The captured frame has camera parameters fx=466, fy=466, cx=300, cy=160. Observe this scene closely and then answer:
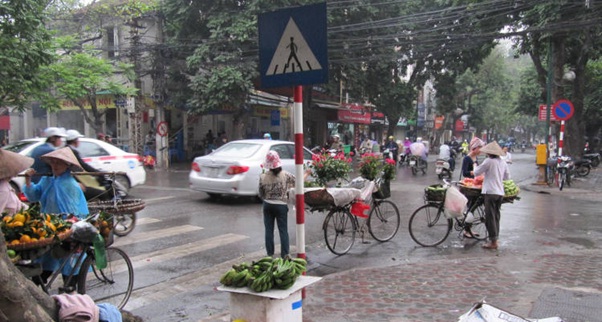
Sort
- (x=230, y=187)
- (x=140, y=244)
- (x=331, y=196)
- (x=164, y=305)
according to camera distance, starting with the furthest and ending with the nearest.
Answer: (x=230, y=187), (x=140, y=244), (x=331, y=196), (x=164, y=305)

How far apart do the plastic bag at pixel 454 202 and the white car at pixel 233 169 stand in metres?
3.83

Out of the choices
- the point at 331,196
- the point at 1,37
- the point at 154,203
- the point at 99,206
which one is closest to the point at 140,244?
the point at 99,206

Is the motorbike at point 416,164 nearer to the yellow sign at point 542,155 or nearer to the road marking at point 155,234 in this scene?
the yellow sign at point 542,155

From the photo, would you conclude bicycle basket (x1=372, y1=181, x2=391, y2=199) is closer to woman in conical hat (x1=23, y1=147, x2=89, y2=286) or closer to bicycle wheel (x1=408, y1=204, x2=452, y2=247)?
bicycle wheel (x1=408, y1=204, x2=452, y2=247)

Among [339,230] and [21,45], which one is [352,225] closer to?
[339,230]

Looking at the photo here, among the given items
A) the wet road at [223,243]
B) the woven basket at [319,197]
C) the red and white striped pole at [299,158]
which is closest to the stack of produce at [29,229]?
the wet road at [223,243]

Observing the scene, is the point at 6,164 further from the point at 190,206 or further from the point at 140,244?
the point at 190,206

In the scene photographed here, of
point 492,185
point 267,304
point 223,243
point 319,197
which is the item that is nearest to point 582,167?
point 492,185

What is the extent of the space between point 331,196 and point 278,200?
86cm

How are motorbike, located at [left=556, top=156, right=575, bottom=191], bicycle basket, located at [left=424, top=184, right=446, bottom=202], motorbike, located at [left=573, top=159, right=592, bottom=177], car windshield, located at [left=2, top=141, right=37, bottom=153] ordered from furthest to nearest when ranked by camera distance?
1. motorbike, located at [left=573, top=159, right=592, bottom=177]
2. motorbike, located at [left=556, top=156, right=575, bottom=191]
3. car windshield, located at [left=2, top=141, right=37, bottom=153]
4. bicycle basket, located at [left=424, top=184, right=446, bottom=202]

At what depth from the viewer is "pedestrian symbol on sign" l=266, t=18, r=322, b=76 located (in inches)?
153

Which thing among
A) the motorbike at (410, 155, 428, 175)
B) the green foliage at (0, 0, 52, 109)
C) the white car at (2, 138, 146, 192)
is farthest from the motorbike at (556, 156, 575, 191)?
the green foliage at (0, 0, 52, 109)

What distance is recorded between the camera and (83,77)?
1845cm

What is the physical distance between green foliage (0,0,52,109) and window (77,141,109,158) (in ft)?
8.99
